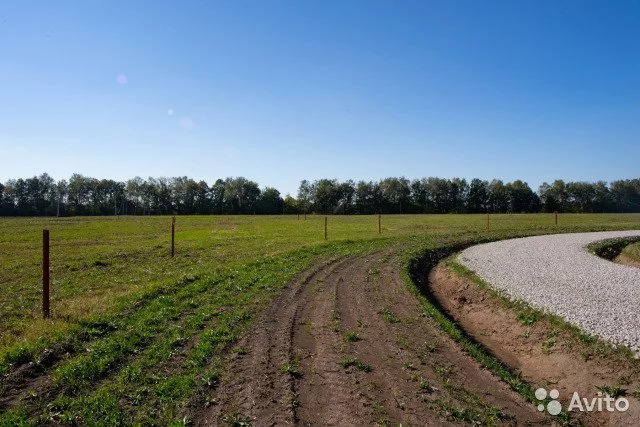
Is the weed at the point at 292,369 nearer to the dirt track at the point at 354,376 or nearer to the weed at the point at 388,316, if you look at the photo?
the dirt track at the point at 354,376

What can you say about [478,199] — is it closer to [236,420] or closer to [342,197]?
[342,197]

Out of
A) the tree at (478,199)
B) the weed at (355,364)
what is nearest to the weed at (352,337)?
the weed at (355,364)

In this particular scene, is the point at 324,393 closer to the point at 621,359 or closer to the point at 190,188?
the point at 621,359

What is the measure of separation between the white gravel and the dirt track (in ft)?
12.9

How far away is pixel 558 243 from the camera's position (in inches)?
1059

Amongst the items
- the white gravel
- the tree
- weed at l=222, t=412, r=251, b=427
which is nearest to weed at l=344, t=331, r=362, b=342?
weed at l=222, t=412, r=251, b=427

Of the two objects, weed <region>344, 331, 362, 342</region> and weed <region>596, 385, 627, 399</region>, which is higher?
weed <region>344, 331, 362, 342</region>

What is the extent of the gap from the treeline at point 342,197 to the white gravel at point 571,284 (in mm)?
127097

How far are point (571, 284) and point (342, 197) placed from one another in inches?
5580

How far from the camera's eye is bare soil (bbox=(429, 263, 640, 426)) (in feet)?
22.5

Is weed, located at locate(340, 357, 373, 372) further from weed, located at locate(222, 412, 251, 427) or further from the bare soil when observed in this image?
the bare soil

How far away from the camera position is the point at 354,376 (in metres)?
6.82

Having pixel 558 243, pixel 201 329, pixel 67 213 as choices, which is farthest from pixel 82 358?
pixel 67 213

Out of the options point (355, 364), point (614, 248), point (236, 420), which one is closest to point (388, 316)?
point (355, 364)
